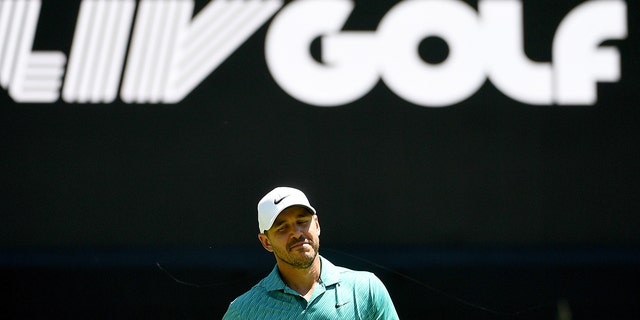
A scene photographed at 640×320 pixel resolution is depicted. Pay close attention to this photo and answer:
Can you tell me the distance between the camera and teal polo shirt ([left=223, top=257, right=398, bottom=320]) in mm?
3352

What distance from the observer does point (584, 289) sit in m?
4.96

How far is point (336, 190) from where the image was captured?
5090mm

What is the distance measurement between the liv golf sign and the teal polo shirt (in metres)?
1.90

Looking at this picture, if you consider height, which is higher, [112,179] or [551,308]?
[112,179]

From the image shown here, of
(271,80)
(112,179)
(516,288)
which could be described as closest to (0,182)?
→ (112,179)

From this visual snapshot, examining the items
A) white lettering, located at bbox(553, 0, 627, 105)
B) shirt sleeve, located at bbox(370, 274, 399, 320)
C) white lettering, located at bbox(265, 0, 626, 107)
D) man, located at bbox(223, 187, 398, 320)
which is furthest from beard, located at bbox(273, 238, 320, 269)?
white lettering, located at bbox(553, 0, 627, 105)

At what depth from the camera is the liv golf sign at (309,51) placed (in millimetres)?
5152

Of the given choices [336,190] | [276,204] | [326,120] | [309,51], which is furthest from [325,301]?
[309,51]

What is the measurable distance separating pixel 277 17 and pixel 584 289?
225cm

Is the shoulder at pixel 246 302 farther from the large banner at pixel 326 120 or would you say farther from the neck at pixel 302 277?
the large banner at pixel 326 120

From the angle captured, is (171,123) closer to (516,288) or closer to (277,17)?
(277,17)

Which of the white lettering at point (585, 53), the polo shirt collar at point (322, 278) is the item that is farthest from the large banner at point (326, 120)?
the polo shirt collar at point (322, 278)

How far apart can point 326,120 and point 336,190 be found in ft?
1.30

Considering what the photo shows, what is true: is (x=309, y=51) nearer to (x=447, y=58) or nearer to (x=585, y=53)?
(x=447, y=58)
